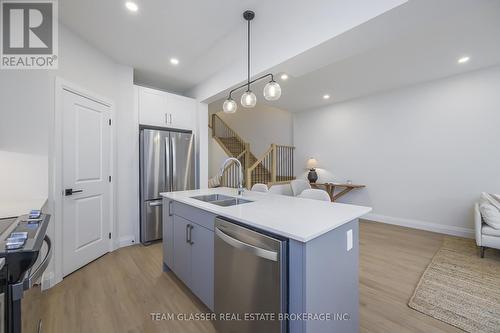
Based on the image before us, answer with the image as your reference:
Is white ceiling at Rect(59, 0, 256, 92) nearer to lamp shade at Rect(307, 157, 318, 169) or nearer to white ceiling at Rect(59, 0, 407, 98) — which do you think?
white ceiling at Rect(59, 0, 407, 98)

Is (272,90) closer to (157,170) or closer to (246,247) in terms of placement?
(246,247)

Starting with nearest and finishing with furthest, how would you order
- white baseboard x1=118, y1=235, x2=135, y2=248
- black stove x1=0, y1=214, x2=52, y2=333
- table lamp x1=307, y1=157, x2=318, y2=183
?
black stove x1=0, y1=214, x2=52, y2=333 < white baseboard x1=118, y1=235, x2=135, y2=248 < table lamp x1=307, y1=157, x2=318, y2=183

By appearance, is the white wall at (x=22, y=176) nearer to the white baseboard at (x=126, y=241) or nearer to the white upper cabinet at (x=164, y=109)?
the white baseboard at (x=126, y=241)

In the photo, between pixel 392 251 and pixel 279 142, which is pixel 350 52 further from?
pixel 279 142

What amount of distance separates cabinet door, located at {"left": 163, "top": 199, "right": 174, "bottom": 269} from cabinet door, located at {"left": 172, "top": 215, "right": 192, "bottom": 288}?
0.29 feet

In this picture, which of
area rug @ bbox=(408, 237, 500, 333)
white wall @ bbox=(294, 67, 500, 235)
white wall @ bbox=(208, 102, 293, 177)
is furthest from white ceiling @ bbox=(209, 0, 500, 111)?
area rug @ bbox=(408, 237, 500, 333)

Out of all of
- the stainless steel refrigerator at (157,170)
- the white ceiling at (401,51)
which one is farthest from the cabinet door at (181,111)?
the white ceiling at (401,51)

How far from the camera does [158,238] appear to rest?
3285mm

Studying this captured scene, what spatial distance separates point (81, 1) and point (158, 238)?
3041 millimetres

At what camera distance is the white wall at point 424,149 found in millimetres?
3346

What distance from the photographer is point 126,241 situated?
10.2 ft

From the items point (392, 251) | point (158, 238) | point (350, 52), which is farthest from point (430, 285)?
point (158, 238)

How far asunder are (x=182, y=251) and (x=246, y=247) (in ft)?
3.44

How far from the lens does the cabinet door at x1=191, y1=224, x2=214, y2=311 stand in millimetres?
1622
